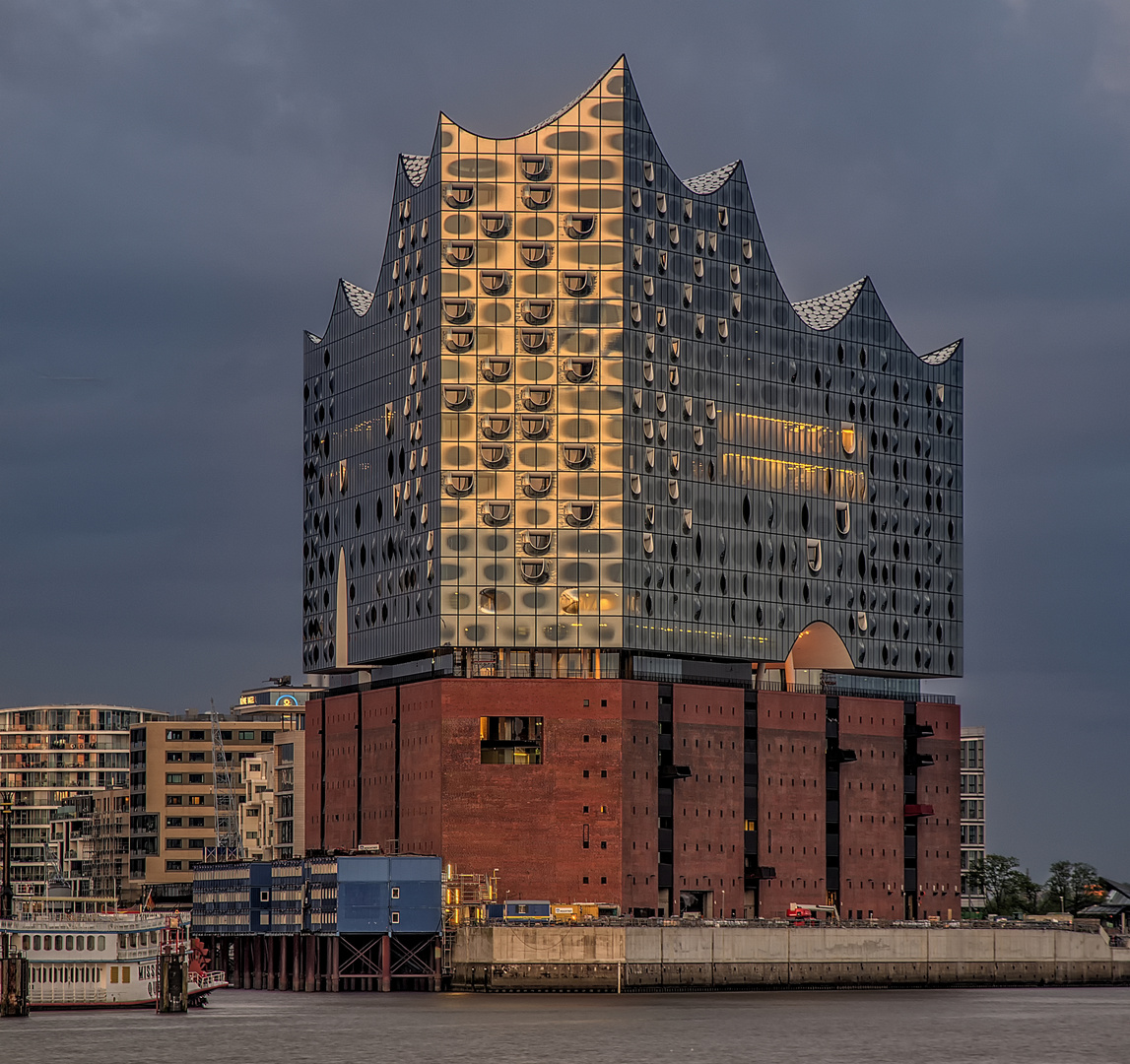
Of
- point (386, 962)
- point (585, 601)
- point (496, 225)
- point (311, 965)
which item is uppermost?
point (496, 225)

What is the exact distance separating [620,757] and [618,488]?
71.5ft

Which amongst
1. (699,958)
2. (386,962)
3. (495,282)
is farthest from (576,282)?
(386,962)

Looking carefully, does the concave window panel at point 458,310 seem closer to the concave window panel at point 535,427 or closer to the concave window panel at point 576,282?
the concave window panel at point 576,282

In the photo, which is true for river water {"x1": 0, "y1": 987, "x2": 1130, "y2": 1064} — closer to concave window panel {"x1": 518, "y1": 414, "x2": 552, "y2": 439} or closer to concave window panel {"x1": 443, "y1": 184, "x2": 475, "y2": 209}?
concave window panel {"x1": 518, "y1": 414, "x2": 552, "y2": 439}

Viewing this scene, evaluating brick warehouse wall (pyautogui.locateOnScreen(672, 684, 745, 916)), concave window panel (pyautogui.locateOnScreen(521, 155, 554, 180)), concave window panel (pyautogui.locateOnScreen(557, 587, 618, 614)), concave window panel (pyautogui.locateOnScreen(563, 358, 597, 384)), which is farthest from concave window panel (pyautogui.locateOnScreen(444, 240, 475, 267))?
brick warehouse wall (pyautogui.locateOnScreen(672, 684, 745, 916))

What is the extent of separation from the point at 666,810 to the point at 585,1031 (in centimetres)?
6176

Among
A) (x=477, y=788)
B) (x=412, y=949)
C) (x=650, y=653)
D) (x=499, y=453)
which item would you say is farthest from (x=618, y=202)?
(x=412, y=949)

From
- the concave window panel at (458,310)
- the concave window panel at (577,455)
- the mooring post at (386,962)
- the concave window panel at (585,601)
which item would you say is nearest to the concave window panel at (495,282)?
the concave window panel at (458,310)

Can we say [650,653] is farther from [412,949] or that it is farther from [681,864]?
[412,949]

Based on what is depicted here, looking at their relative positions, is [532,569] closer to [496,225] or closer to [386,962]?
[496,225]

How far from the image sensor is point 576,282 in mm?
196125

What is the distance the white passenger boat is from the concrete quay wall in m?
27.8

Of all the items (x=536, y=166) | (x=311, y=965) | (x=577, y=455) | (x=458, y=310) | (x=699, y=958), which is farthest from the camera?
(x=536, y=166)

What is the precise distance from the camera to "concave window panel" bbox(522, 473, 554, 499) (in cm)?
19412
